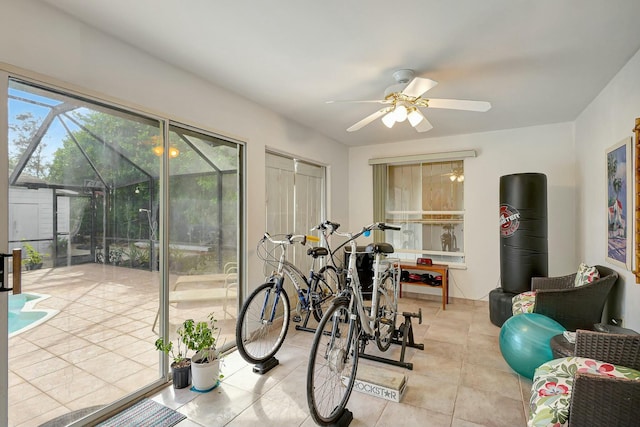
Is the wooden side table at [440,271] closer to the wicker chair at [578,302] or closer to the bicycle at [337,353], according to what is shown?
the wicker chair at [578,302]

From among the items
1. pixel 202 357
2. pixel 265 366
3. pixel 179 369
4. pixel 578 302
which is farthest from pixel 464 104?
pixel 179 369

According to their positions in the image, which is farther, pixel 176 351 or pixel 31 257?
pixel 176 351

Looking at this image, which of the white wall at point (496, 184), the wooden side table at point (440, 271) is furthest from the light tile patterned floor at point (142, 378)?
the white wall at point (496, 184)

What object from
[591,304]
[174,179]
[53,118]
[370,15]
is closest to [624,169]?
Answer: [591,304]

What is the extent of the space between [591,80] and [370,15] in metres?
2.34

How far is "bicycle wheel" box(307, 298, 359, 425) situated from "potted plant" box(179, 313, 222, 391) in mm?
820

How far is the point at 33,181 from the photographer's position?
175 cm

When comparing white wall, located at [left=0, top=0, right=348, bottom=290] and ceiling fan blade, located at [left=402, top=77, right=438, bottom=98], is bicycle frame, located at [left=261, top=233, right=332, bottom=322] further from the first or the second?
ceiling fan blade, located at [left=402, top=77, right=438, bottom=98]

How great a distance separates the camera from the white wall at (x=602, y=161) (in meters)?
2.38

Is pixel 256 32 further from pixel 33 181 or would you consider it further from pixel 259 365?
pixel 259 365

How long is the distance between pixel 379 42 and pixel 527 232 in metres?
2.81

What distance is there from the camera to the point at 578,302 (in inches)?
106

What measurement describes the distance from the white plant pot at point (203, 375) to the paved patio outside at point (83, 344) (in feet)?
1.10

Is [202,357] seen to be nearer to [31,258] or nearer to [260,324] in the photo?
[260,324]
